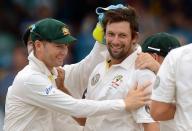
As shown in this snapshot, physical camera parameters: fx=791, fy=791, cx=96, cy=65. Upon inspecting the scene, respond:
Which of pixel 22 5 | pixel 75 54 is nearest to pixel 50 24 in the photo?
pixel 75 54

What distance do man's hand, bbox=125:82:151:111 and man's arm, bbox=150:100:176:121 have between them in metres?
0.53

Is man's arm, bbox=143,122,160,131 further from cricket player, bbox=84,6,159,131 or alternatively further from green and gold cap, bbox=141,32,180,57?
green and gold cap, bbox=141,32,180,57

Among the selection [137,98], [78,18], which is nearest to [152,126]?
[137,98]

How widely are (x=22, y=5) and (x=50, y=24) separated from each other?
611 cm

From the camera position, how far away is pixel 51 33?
19.8 ft

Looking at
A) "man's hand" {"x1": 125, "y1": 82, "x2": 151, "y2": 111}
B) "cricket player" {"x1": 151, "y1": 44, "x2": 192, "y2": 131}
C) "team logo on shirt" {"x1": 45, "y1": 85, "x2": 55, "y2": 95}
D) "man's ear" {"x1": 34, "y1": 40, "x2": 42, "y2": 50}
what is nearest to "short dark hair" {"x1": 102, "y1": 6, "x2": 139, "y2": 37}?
"man's hand" {"x1": 125, "y1": 82, "x2": 151, "y2": 111}

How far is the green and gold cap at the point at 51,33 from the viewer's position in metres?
6.04

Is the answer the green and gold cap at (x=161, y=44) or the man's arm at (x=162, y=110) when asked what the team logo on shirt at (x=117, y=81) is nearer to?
the green and gold cap at (x=161, y=44)

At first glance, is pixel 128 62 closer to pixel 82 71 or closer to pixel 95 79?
pixel 95 79

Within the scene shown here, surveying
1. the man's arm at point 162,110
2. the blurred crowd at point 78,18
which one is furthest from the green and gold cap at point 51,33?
the blurred crowd at point 78,18

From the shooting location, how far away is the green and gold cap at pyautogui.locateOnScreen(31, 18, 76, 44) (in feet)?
19.8

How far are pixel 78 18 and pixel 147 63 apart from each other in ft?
20.5

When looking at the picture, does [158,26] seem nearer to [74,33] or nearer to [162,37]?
[74,33]

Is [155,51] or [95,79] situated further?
[95,79]
